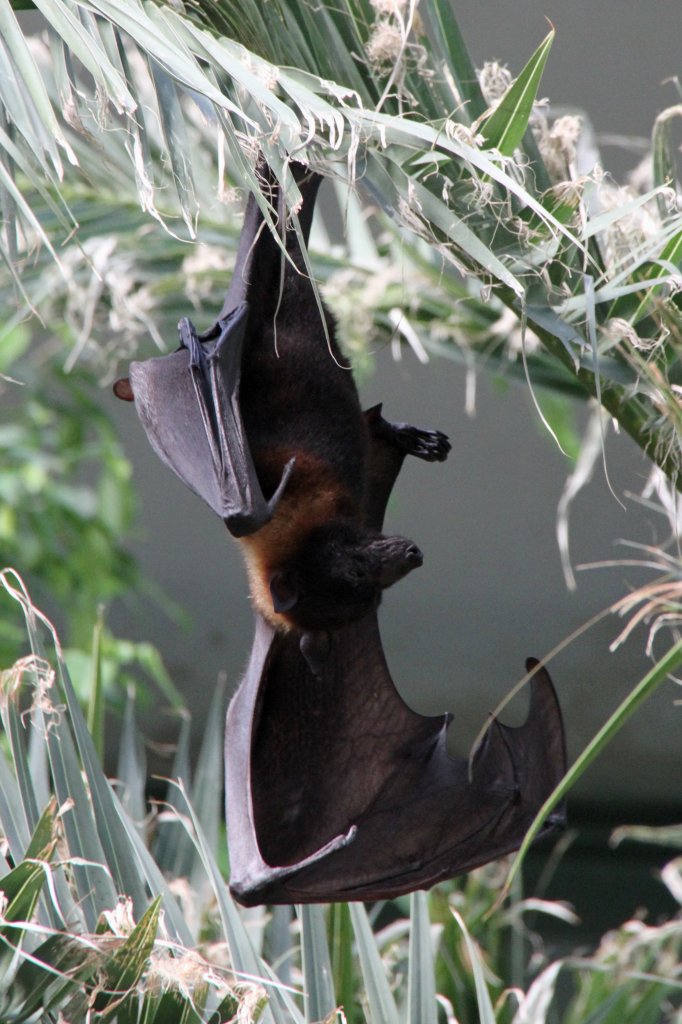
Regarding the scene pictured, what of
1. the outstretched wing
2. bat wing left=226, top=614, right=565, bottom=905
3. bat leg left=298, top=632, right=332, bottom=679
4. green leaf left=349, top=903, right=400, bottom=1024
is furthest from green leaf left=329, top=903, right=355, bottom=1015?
the outstretched wing

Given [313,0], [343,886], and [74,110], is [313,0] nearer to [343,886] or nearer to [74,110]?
[74,110]

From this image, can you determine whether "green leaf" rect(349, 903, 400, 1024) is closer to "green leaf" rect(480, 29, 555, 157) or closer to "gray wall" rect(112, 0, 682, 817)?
"green leaf" rect(480, 29, 555, 157)

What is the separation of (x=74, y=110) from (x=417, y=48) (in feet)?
0.98

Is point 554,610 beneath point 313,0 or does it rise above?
beneath

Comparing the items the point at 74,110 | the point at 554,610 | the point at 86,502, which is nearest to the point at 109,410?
the point at 86,502

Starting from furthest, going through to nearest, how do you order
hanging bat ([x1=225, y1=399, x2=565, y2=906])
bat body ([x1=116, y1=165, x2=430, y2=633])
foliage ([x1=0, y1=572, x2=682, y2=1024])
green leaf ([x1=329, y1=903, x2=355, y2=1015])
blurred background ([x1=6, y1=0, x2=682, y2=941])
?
1. blurred background ([x1=6, y1=0, x2=682, y2=941])
2. green leaf ([x1=329, y1=903, x2=355, y2=1015])
3. hanging bat ([x1=225, y1=399, x2=565, y2=906])
4. bat body ([x1=116, y1=165, x2=430, y2=633])
5. foliage ([x1=0, y1=572, x2=682, y2=1024])

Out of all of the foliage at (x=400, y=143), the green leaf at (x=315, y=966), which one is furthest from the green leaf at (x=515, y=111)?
the green leaf at (x=315, y=966)

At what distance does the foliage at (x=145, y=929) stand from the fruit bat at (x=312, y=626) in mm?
78

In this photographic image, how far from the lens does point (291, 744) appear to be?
1.08 m

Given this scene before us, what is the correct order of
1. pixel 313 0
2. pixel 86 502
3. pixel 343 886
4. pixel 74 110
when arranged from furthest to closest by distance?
1. pixel 86 502
2. pixel 343 886
3. pixel 313 0
4. pixel 74 110

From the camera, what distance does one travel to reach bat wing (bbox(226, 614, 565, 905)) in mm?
1050

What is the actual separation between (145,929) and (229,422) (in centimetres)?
38

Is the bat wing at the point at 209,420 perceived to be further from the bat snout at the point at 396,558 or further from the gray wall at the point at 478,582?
the gray wall at the point at 478,582

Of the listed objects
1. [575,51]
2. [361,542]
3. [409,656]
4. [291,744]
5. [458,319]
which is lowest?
[409,656]
